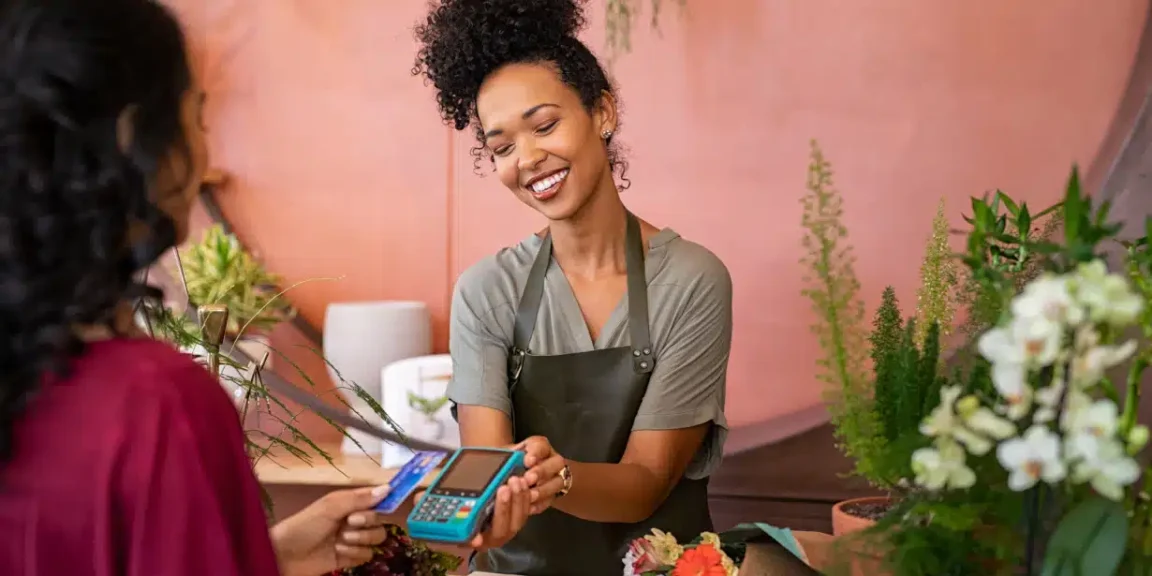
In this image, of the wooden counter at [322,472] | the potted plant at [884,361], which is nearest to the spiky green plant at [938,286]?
the potted plant at [884,361]

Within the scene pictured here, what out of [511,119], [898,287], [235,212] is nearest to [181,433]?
[511,119]

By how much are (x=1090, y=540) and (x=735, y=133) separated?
5.00ft

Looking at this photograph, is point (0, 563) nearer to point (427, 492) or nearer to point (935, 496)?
point (427, 492)

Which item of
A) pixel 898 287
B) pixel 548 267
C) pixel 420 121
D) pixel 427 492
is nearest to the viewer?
pixel 427 492

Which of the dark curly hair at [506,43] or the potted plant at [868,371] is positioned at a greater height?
the dark curly hair at [506,43]

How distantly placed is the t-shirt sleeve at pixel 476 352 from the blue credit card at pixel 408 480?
0.50 m

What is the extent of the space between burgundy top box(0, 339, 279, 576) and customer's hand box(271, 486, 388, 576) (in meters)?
0.31

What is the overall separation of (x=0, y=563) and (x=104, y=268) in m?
0.19

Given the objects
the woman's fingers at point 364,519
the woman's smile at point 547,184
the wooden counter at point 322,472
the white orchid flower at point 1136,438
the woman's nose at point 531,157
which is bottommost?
the wooden counter at point 322,472

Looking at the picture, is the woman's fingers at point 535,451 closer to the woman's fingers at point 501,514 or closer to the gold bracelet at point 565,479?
the gold bracelet at point 565,479

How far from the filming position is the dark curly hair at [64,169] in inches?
22.5

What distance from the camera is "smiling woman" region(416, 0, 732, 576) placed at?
1.46 m

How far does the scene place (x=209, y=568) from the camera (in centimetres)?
59

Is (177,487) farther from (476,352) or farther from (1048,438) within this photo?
(476,352)
